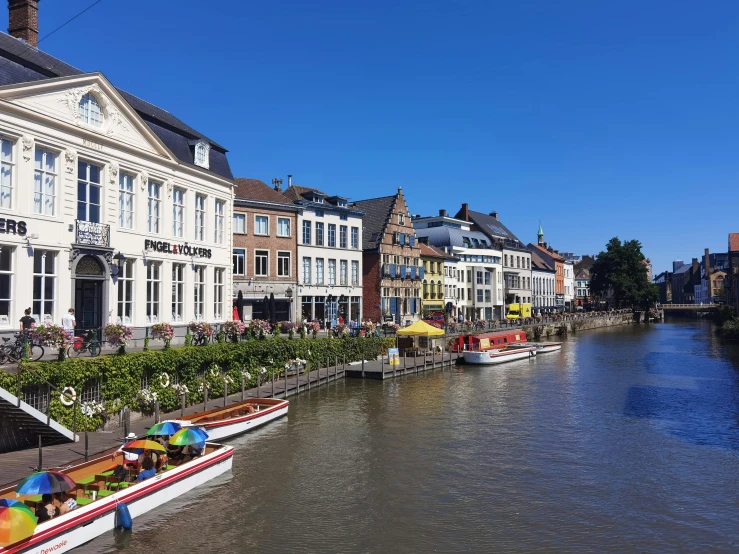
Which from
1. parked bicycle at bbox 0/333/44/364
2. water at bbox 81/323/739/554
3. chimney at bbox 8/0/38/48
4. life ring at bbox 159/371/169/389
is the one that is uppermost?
chimney at bbox 8/0/38/48

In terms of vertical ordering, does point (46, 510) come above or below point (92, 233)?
below

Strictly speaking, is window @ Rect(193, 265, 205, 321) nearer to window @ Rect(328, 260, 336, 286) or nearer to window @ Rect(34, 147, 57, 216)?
window @ Rect(34, 147, 57, 216)

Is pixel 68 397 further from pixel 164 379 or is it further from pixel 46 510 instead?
pixel 46 510

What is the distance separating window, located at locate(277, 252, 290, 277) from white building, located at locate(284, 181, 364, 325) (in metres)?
1.10

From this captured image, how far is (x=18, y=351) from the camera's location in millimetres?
18469

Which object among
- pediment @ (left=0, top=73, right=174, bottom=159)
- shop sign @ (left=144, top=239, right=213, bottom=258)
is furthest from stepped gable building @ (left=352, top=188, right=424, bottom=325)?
pediment @ (left=0, top=73, right=174, bottom=159)

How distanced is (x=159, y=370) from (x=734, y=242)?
382 feet

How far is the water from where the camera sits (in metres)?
13.3

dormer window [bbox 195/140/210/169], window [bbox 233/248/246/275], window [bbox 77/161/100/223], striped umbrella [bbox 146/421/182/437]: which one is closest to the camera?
striped umbrella [bbox 146/421/182/437]

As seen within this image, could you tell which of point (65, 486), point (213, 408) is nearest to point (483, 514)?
point (65, 486)

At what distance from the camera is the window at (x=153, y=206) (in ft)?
97.5

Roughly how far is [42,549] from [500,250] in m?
79.5

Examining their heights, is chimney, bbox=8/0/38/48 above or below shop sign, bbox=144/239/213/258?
above

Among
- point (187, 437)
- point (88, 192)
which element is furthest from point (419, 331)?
point (187, 437)
